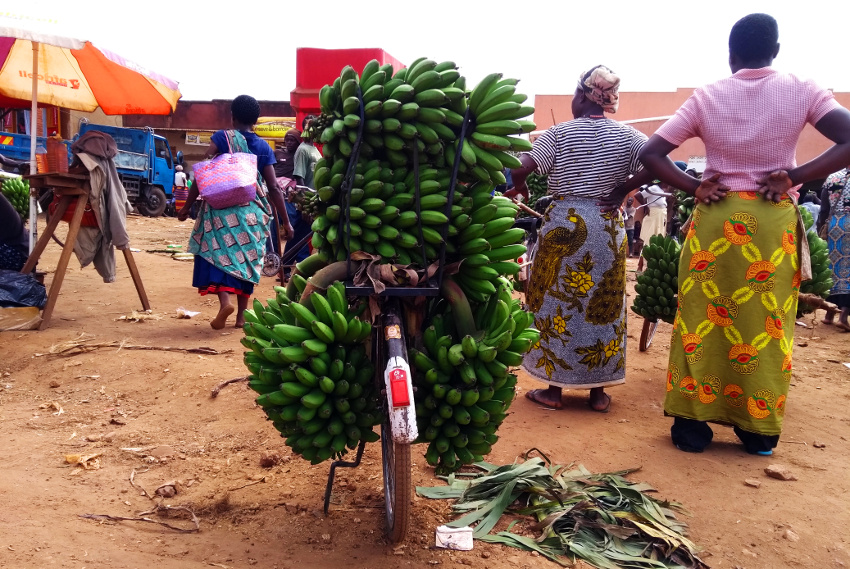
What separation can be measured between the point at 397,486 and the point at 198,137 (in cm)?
3022

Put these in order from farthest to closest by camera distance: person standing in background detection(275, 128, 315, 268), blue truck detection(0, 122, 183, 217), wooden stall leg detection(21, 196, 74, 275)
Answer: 1. blue truck detection(0, 122, 183, 217)
2. person standing in background detection(275, 128, 315, 268)
3. wooden stall leg detection(21, 196, 74, 275)

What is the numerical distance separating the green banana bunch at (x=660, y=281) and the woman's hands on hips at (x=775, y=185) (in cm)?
166

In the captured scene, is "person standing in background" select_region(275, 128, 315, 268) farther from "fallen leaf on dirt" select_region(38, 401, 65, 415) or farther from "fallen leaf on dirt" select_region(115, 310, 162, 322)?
"fallen leaf on dirt" select_region(38, 401, 65, 415)

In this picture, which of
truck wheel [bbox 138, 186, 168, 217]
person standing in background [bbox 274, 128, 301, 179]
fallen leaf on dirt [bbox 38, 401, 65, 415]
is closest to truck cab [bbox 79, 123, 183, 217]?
truck wheel [bbox 138, 186, 168, 217]

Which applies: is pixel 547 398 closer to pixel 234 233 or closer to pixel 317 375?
pixel 317 375

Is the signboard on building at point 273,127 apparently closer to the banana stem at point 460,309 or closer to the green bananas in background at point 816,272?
the green bananas in background at point 816,272

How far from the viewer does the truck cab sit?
2153cm

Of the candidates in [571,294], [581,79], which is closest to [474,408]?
[571,294]

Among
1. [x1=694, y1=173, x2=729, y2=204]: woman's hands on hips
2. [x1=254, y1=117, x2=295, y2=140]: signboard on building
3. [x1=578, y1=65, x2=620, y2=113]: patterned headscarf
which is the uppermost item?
[x1=254, y1=117, x2=295, y2=140]: signboard on building

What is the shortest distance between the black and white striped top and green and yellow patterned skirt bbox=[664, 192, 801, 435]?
2.21 ft

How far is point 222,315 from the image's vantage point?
633cm

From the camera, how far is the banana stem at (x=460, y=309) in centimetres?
262

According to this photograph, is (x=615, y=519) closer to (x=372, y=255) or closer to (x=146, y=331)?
(x=372, y=255)

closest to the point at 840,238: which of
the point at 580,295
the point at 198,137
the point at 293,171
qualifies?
the point at 580,295
